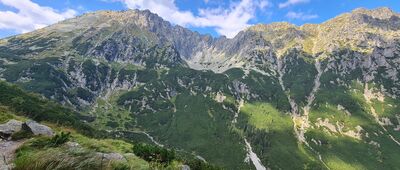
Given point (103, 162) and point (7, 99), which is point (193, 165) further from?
point (7, 99)

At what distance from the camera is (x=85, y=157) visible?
15.2 m

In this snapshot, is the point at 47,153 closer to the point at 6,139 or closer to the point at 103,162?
the point at 103,162

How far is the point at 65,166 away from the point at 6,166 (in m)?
4.47

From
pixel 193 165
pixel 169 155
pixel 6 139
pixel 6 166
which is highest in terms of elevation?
pixel 6 166

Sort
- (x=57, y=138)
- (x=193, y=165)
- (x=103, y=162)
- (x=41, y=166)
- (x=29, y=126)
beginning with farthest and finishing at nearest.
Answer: (x=193, y=165) < (x=29, y=126) < (x=57, y=138) < (x=103, y=162) < (x=41, y=166)

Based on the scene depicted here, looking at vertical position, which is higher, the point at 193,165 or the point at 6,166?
the point at 6,166

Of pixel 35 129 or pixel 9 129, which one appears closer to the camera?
pixel 9 129

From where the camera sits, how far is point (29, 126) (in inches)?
2016

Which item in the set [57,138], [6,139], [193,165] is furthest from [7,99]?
[57,138]

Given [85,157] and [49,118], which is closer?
[85,157]

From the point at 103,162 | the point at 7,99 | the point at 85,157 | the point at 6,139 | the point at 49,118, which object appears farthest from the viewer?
the point at 7,99

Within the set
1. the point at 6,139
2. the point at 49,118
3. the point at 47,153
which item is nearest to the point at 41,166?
the point at 47,153

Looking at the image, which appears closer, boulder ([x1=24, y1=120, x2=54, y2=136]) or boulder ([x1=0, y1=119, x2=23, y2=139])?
boulder ([x1=0, y1=119, x2=23, y2=139])

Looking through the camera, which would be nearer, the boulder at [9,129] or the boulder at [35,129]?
the boulder at [9,129]
